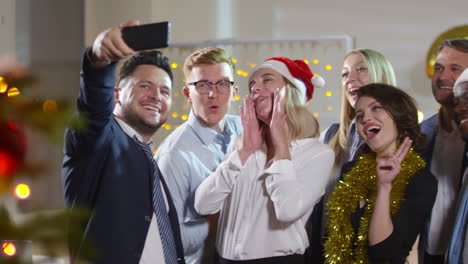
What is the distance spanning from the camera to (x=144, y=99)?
1.97 m

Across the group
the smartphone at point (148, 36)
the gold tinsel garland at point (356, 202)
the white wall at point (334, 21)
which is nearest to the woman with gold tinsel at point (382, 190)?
the gold tinsel garland at point (356, 202)

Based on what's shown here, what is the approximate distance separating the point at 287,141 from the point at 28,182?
5.54ft

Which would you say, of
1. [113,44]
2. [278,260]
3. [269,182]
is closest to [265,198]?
[269,182]

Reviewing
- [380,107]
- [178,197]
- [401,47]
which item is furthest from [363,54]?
[401,47]

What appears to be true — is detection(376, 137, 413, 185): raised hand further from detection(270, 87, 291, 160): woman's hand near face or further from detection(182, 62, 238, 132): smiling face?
detection(182, 62, 238, 132): smiling face

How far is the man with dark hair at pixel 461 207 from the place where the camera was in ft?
6.07

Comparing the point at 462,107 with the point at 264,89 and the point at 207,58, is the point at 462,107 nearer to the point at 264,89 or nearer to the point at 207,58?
the point at 264,89

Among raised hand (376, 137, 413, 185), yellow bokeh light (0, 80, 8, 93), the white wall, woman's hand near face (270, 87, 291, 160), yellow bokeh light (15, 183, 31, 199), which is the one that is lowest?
raised hand (376, 137, 413, 185)

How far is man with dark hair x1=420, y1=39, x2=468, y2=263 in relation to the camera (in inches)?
82.0

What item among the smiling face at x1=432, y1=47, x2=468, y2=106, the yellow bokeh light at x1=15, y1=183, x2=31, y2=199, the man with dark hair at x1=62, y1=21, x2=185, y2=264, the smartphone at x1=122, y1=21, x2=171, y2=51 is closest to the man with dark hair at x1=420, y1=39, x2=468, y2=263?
the smiling face at x1=432, y1=47, x2=468, y2=106

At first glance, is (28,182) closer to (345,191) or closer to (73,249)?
(73,249)

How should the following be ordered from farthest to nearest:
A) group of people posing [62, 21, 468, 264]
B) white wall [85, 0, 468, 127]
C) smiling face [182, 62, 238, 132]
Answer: white wall [85, 0, 468, 127]
smiling face [182, 62, 238, 132]
group of people posing [62, 21, 468, 264]

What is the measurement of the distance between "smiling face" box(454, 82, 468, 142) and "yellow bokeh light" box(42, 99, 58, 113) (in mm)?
1752

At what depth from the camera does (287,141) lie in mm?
2029
